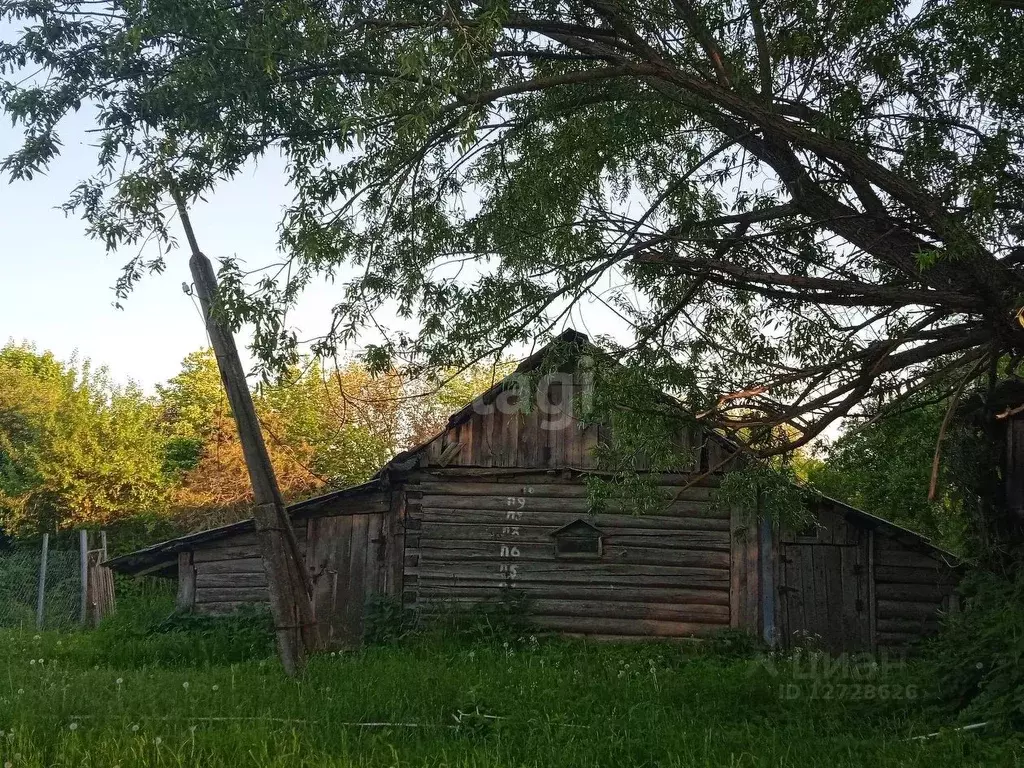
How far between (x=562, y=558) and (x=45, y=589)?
43.9 ft

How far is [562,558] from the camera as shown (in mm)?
15977

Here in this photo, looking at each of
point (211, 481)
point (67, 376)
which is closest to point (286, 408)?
point (211, 481)

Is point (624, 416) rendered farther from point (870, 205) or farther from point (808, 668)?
point (808, 668)

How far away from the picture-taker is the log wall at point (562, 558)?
15.7 meters

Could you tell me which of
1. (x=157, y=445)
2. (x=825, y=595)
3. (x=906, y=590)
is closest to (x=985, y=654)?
(x=825, y=595)

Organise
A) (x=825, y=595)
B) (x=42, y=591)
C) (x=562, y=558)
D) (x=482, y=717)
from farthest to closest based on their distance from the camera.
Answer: (x=42, y=591), (x=562, y=558), (x=825, y=595), (x=482, y=717)

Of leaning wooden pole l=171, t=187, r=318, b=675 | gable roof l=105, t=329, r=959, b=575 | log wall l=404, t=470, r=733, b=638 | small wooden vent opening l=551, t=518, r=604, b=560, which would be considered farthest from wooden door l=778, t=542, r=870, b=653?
leaning wooden pole l=171, t=187, r=318, b=675

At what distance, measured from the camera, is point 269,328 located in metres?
7.36

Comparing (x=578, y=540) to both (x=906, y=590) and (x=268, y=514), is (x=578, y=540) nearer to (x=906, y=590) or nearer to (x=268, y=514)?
(x=906, y=590)

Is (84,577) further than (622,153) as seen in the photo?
Yes

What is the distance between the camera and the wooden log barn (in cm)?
1564

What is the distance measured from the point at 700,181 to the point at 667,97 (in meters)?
1.65

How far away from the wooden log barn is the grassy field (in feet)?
11.3

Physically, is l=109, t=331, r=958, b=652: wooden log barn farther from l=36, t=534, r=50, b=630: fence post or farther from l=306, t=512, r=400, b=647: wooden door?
l=36, t=534, r=50, b=630: fence post
